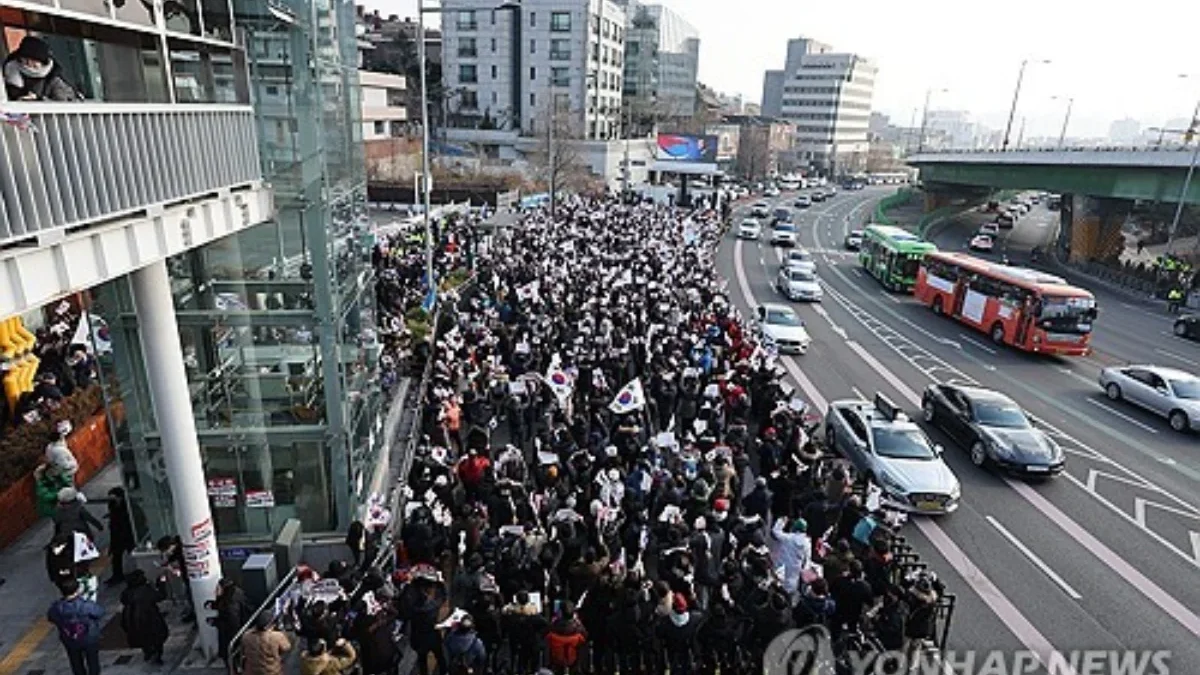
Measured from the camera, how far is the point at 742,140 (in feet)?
349

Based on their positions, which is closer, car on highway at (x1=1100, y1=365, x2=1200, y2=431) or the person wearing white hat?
the person wearing white hat

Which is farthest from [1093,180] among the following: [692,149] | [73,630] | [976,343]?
[73,630]

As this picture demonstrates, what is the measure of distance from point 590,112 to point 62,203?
79.3 meters

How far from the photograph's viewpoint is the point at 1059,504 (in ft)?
45.9

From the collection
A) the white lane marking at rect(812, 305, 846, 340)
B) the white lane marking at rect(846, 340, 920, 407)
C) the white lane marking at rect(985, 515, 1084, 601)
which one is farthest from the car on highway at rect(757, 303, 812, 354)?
the white lane marking at rect(985, 515, 1084, 601)

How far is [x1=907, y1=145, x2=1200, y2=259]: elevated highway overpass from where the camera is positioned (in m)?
38.4

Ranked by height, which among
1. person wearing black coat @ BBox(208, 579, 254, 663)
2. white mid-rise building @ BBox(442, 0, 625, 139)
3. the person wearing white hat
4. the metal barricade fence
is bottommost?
the metal barricade fence

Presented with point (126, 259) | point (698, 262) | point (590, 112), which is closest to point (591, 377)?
point (126, 259)

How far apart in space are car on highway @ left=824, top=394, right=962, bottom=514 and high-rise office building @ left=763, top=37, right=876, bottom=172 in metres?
131

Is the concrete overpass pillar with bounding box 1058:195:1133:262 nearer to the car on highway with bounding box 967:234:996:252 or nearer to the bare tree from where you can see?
the car on highway with bounding box 967:234:996:252

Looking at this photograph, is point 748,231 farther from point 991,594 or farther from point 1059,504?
point 991,594

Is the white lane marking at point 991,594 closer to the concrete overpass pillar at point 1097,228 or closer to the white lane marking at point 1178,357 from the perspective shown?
the white lane marking at point 1178,357

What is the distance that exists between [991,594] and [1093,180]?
138 feet

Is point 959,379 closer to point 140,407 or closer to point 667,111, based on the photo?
point 140,407
